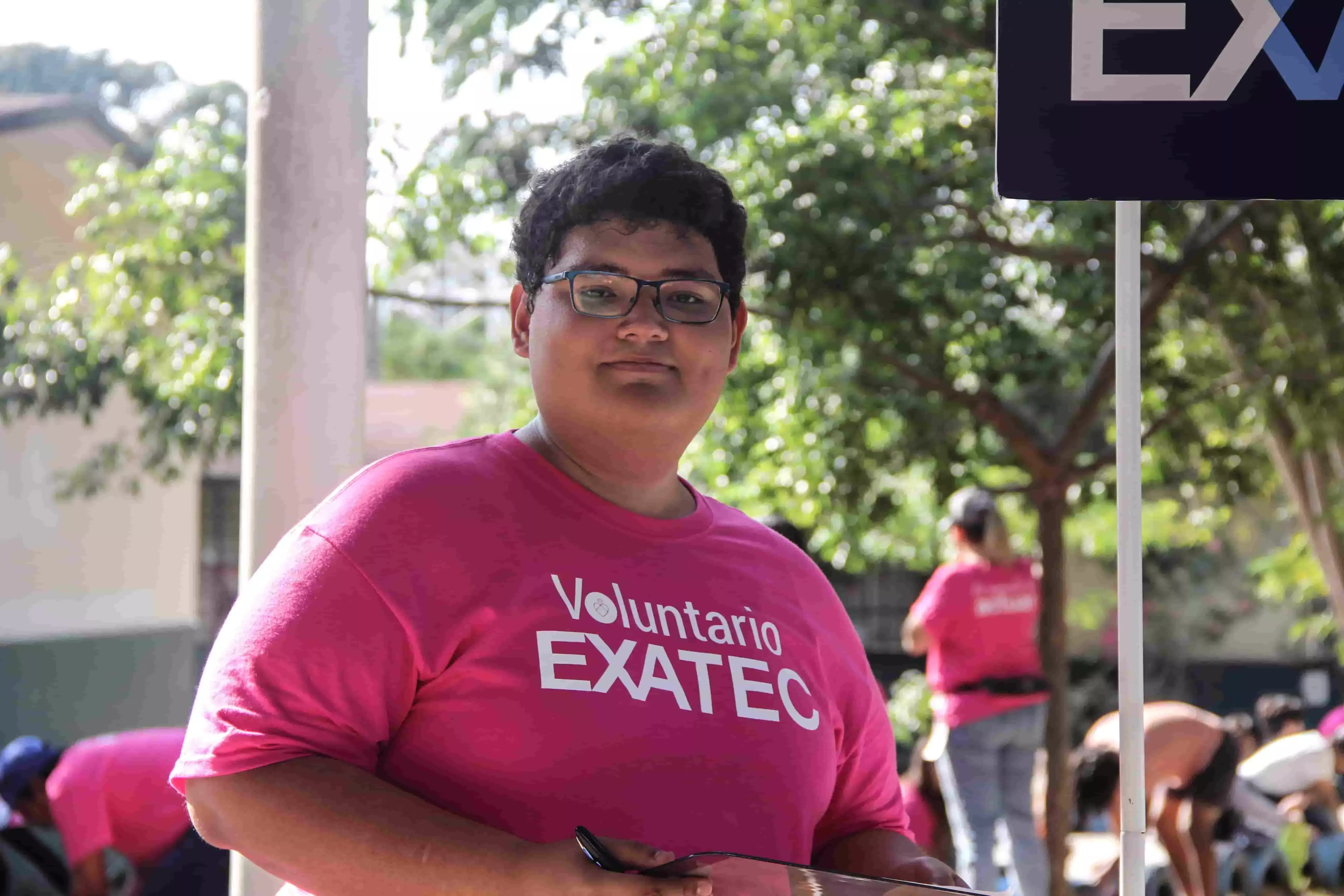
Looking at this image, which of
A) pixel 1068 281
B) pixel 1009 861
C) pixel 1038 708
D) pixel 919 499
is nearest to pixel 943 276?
pixel 1068 281

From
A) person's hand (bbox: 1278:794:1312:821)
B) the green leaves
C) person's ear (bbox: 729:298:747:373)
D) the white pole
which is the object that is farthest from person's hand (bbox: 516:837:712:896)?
person's hand (bbox: 1278:794:1312:821)

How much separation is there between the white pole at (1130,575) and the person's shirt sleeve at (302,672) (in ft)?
2.98

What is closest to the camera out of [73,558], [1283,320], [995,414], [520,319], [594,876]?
[594,876]

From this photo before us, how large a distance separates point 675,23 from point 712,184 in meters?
4.35

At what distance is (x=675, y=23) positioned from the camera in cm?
579

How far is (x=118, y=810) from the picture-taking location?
213 inches

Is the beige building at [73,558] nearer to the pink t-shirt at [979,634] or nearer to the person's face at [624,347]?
the pink t-shirt at [979,634]

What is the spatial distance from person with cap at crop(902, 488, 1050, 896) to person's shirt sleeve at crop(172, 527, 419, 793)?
4.62m

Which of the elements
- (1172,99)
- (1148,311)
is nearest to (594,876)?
(1172,99)

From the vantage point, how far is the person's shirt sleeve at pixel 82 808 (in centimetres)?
529

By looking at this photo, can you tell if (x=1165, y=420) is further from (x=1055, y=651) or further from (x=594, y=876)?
(x=594, y=876)

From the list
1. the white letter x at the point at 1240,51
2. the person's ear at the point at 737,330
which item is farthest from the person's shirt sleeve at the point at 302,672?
the white letter x at the point at 1240,51

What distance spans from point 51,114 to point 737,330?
10640mm

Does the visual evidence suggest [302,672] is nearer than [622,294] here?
Yes
